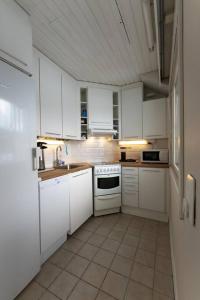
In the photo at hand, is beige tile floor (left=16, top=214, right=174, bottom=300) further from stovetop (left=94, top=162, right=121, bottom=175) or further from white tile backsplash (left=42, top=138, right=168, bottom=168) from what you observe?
white tile backsplash (left=42, top=138, right=168, bottom=168)

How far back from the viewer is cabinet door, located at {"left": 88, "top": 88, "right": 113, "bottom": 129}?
2.87 m

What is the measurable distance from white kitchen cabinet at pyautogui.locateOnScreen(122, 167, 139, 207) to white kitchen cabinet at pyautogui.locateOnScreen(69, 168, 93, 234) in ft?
2.07

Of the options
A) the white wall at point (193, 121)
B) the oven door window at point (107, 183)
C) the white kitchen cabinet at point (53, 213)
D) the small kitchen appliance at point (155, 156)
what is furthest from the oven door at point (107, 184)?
the white wall at point (193, 121)

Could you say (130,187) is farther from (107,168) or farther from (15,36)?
(15,36)

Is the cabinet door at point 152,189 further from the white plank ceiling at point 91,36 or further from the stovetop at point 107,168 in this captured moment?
the white plank ceiling at point 91,36

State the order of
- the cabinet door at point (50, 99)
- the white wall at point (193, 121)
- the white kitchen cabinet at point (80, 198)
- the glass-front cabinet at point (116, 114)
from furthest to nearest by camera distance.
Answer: the glass-front cabinet at point (116, 114), the white kitchen cabinet at point (80, 198), the cabinet door at point (50, 99), the white wall at point (193, 121)

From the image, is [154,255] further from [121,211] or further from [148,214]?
[121,211]

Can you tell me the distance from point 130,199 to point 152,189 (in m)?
0.45

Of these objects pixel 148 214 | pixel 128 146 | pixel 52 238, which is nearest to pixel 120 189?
pixel 148 214

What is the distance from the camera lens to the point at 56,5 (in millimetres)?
1316

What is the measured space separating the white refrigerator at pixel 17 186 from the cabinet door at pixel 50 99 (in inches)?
22.8

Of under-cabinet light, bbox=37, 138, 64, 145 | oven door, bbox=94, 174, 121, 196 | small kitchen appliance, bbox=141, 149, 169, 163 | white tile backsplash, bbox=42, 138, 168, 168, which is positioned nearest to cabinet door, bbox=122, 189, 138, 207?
oven door, bbox=94, 174, 121, 196

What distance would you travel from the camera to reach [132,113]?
115 inches

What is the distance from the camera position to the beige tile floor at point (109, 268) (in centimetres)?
127
